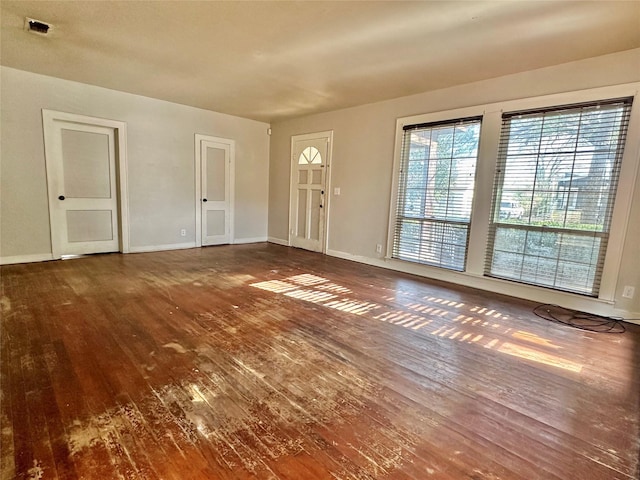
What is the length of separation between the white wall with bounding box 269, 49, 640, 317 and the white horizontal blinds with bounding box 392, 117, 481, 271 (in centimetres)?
20

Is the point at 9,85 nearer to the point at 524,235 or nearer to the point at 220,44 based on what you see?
the point at 220,44

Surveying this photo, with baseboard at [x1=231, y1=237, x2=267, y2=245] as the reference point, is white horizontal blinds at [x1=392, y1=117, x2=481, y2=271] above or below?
above

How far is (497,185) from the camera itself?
3955mm

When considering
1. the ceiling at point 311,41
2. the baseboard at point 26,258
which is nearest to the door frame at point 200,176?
the ceiling at point 311,41

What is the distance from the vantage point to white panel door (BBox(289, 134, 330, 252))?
6.07m

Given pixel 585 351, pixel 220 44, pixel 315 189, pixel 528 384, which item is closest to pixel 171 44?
pixel 220 44

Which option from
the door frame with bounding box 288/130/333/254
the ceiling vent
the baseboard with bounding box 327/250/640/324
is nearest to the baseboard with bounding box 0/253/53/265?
the ceiling vent

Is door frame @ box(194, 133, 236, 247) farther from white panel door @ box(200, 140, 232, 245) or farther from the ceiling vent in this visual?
the ceiling vent

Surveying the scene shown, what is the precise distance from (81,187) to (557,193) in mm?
6498

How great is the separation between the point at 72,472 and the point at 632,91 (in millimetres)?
4941

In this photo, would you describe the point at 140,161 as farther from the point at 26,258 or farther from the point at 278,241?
the point at 278,241

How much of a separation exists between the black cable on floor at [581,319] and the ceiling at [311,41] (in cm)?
261

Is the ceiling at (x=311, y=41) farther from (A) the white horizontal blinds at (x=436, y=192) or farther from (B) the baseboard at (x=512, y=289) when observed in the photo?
(B) the baseboard at (x=512, y=289)

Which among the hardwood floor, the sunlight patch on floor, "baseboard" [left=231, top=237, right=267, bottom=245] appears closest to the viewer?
the hardwood floor
